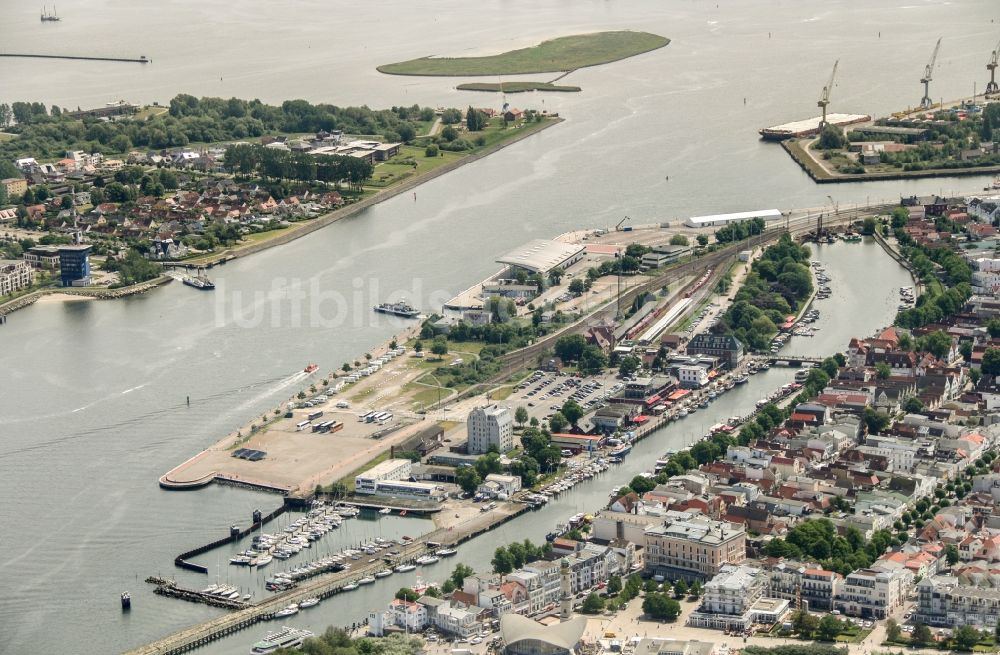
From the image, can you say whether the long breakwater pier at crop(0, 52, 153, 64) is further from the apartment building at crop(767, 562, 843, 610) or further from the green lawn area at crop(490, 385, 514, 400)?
the apartment building at crop(767, 562, 843, 610)

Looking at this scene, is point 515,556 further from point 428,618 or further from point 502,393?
point 502,393

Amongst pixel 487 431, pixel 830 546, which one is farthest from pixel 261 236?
pixel 830 546

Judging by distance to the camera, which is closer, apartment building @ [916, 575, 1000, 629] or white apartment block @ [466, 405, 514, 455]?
apartment building @ [916, 575, 1000, 629]

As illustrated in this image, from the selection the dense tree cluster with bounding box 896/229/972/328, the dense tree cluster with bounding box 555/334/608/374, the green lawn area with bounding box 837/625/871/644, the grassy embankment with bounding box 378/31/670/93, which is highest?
the grassy embankment with bounding box 378/31/670/93

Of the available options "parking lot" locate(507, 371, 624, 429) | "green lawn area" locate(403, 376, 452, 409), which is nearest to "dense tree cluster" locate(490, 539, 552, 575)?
"parking lot" locate(507, 371, 624, 429)

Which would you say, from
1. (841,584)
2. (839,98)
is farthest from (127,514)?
(839,98)

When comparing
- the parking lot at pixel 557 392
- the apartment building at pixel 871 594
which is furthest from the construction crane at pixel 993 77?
the apartment building at pixel 871 594

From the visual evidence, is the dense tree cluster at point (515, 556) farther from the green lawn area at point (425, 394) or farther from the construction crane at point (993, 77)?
the construction crane at point (993, 77)
